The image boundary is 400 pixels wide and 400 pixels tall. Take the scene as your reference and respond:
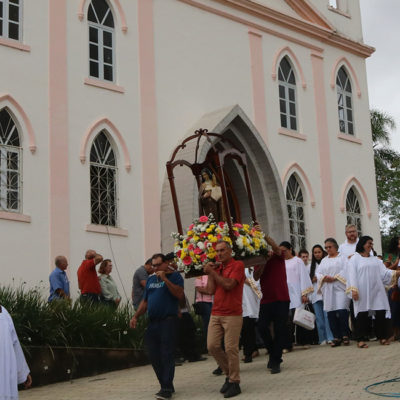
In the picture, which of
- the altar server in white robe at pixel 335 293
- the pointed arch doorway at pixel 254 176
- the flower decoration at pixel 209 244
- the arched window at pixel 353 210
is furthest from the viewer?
the arched window at pixel 353 210

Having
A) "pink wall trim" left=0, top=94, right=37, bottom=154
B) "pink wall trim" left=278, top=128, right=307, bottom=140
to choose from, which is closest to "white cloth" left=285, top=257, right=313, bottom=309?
"pink wall trim" left=0, top=94, right=37, bottom=154

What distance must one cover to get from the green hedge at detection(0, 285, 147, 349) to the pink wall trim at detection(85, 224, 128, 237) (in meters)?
3.15

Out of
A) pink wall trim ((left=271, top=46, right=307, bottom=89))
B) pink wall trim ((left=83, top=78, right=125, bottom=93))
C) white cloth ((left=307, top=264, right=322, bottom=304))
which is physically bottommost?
white cloth ((left=307, top=264, right=322, bottom=304))

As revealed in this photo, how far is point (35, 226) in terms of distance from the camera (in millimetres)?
16484

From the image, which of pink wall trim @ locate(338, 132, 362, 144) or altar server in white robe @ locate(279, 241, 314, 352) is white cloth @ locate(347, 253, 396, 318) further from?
Result: pink wall trim @ locate(338, 132, 362, 144)

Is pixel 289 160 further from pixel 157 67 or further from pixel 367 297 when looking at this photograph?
pixel 367 297

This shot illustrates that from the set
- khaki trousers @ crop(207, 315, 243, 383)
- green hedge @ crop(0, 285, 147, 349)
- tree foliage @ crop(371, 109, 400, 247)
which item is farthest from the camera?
tree foliage @ crop(371, 109, 400, 247)

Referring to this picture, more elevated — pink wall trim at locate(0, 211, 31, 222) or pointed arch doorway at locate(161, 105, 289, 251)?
pointed arch doorway at locate(161, 105, 289, 251)

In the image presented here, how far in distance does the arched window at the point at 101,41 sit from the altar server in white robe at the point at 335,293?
6.71 meters

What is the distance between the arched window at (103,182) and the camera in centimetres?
1780

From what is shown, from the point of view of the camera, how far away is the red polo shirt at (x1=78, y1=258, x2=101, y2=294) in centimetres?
1530

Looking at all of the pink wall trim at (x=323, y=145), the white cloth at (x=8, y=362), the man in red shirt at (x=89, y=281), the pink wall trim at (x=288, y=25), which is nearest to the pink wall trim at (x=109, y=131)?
the man in red shirt at (x=89, y=281)

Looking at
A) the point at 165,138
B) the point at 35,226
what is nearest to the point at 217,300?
the point at 35,226

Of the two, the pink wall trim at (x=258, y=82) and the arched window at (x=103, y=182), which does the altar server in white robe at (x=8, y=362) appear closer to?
the arched window at (x=103, y=182)
